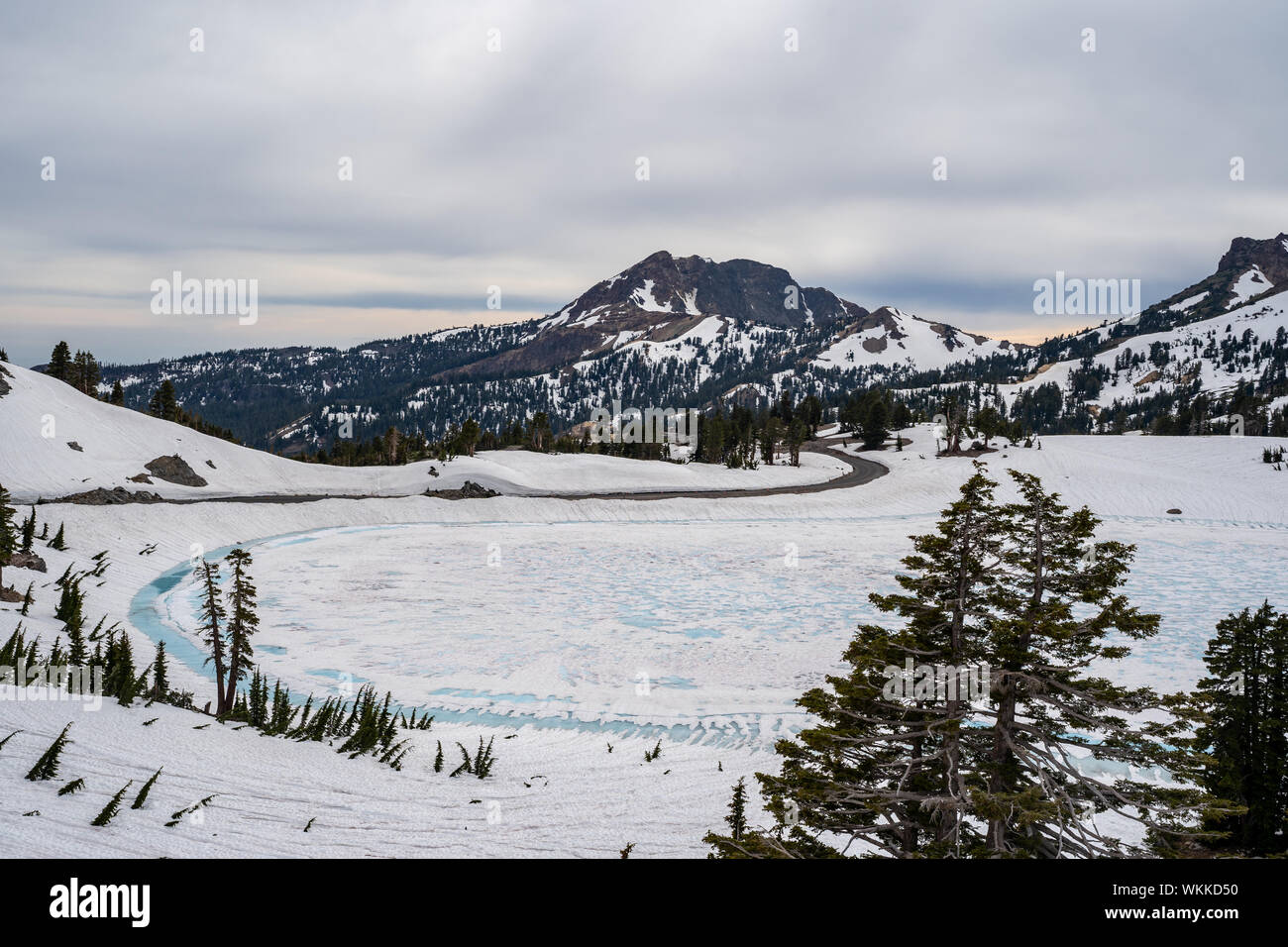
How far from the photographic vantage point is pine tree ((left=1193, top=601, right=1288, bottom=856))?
1261 centimetres

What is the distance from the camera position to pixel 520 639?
86.8 feet

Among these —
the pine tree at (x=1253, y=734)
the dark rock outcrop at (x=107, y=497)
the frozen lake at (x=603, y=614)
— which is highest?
the dark rock outcrop at (x=107, y=497)

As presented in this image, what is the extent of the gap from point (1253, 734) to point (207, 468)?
68215 mm

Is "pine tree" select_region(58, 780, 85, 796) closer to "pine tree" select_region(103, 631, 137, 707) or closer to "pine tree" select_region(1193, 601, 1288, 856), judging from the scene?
"pine tree" select_region(103, 631, 137, 707)

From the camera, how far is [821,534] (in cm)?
5219

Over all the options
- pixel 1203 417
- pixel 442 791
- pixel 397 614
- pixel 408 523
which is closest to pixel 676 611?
pixel 397 614

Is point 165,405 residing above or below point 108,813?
above

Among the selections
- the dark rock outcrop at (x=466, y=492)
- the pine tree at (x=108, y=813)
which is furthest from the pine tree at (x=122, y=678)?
the dark rock outcrop at (x=466, y=492)

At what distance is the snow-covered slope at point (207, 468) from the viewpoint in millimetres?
46750

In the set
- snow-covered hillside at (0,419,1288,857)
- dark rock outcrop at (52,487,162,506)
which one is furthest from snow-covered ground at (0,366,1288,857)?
dark rock outcrop at (52,487,162,506)

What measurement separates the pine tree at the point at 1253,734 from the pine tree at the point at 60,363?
9909 cm

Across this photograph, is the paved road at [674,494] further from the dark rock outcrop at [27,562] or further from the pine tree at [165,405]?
the pine tree at [165,405]

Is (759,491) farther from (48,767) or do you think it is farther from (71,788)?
(71,788)

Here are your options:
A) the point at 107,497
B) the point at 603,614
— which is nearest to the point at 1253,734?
the point at 603,614
